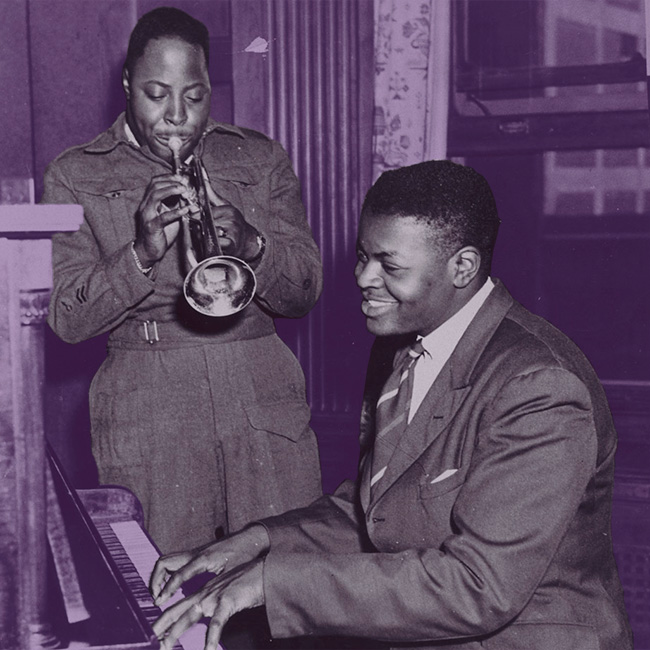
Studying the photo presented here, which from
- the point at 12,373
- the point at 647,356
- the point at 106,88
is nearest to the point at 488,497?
the point at 12,373

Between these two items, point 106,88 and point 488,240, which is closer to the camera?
point 488,240

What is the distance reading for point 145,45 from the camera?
99.6 inches

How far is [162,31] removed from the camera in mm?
2527

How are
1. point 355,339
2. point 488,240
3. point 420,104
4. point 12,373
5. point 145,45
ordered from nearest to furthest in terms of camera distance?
point 12,373, point 488,240, point 145,45, point 420,104, point 355,339

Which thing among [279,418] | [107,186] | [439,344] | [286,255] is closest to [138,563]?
[279,418]

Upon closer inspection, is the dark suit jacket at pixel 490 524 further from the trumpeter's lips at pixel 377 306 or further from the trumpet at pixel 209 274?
the trumpet at pixel 209 274

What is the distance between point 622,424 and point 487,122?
1704 millimetres

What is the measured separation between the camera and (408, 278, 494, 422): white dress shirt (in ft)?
6.48

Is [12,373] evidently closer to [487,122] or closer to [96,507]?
[96,507]

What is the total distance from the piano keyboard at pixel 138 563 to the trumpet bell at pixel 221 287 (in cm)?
57

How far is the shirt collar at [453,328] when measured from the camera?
1974 mm

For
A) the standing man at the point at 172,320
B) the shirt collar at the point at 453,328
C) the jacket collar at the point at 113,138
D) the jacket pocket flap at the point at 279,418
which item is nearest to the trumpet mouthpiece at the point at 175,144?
the standing man at the point at 172,320

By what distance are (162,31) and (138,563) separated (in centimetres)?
137

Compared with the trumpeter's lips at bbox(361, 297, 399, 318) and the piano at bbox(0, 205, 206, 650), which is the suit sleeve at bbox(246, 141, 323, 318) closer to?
the trumpeter's lips at bbox(361, 297, 399, 318)
